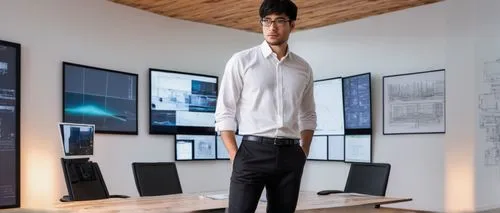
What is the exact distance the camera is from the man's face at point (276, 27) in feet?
6.91

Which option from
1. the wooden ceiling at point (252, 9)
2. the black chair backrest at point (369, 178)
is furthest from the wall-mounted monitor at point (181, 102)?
the black chair backrest at point (369, 178)

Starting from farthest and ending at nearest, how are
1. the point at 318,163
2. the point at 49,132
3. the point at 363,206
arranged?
1. the point at 318,163
2. the point at 49,132
3. the point at 363,206

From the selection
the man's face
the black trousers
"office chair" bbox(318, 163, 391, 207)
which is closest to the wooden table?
"office chair" bbox(318, 163, 391, 207)

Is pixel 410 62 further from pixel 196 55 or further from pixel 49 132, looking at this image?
pixel 49 132

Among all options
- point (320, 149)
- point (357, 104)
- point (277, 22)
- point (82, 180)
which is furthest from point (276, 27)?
point (320, 149)

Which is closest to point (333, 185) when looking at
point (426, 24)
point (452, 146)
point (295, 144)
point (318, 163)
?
point (318, 163)

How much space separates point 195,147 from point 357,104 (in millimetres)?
2008

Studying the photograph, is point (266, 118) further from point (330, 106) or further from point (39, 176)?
point (330, 106)

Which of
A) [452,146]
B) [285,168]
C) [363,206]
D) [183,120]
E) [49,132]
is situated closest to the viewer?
[285,168]

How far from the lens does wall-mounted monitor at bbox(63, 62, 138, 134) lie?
543cm

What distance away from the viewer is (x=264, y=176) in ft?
6.78

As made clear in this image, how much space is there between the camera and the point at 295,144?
7.09ft

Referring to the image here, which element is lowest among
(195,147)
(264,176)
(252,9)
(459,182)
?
(459,182)

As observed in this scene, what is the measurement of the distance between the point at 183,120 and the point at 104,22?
1.52 meters
